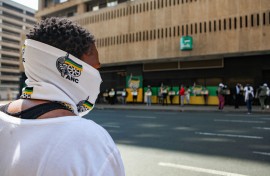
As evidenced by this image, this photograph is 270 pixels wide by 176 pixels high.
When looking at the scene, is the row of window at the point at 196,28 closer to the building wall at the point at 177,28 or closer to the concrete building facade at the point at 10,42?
the building wall at the point at 177,28

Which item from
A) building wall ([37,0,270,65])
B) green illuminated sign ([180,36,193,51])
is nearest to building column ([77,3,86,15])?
building wall ([37,0,270,65])

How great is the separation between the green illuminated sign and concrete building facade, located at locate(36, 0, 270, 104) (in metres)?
0.35

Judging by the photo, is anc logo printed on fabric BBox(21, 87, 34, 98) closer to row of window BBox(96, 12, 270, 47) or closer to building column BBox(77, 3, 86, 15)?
row of window BBox(96, 12, 270, 47)

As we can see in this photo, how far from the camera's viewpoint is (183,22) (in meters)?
26.4

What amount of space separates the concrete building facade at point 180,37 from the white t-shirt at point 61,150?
23.5 m

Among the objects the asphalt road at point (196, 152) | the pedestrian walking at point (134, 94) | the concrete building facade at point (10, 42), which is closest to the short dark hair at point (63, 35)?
the asphalt road at point (196, 152)

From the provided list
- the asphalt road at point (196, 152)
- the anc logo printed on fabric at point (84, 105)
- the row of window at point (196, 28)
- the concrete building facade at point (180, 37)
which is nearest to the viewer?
the anc logo printed on fabric at point (84, 105)

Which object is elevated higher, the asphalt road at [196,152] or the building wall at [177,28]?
the building wall at [177,28]

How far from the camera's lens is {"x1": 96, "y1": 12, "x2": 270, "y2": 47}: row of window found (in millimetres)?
22766

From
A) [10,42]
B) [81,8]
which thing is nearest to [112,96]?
[81,8]

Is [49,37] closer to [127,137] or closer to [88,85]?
[88,85]

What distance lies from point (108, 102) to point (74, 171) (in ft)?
→ 103

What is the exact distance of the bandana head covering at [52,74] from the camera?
1.23 meters

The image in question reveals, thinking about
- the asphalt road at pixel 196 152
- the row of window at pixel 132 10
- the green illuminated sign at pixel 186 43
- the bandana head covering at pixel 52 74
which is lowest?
the asphalt road at pixel 196 152
